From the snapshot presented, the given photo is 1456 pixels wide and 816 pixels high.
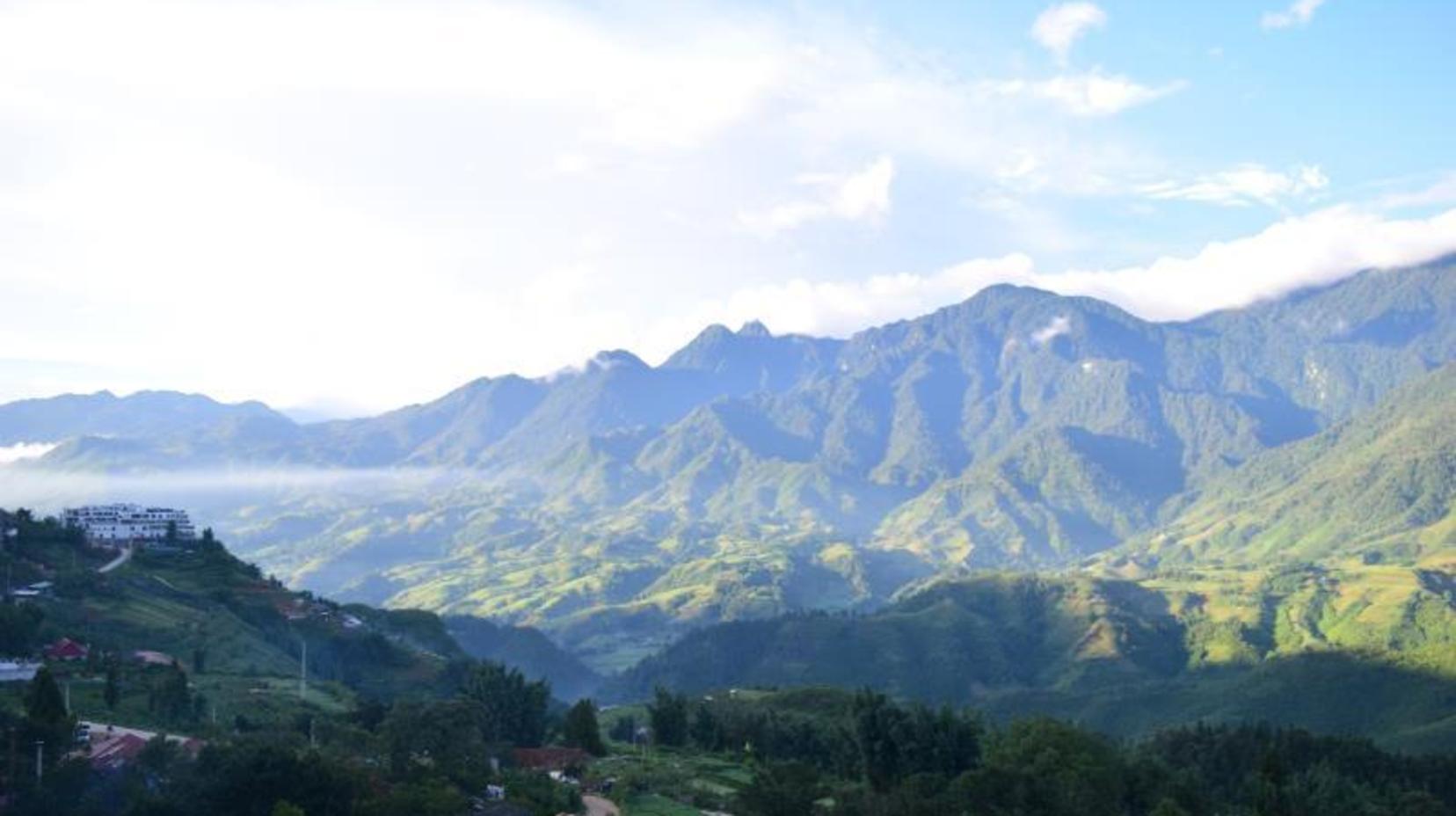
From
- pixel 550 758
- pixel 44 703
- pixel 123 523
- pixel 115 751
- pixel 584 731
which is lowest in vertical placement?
pixel 550 758

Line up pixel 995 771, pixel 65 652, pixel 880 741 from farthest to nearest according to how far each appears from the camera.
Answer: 1. pixel 65 652
2. pixel 880 741
3. pixel 995 771

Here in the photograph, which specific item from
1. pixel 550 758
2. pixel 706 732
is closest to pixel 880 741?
pixel 550 758

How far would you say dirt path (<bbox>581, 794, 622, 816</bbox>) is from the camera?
69.6 metres

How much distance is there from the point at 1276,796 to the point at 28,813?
7143cm

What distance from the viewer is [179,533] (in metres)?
168

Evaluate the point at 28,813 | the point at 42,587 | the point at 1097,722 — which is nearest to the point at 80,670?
the point at 42,587

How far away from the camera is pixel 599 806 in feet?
236

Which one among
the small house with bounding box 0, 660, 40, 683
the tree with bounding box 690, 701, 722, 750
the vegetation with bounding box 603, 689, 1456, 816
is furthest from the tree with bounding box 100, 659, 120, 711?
the tree with bounding box 690, 701, 722, 750

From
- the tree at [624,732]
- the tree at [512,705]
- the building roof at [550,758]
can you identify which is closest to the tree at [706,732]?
the tree at [624,732]

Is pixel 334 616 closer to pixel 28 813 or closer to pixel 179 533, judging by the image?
pixel 179 533

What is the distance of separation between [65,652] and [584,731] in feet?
137

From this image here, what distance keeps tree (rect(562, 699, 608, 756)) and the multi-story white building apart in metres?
89.5

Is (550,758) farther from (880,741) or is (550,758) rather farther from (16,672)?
(16,672)

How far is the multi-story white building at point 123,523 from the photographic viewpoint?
163 metres
